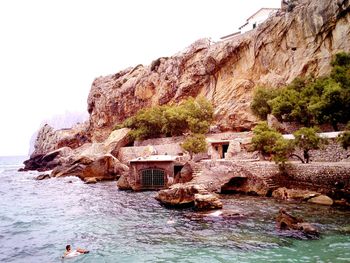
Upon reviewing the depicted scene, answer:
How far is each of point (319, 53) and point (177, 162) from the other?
29020mm

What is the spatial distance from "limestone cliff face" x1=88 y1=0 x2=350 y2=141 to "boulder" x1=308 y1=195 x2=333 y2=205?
2626 cm

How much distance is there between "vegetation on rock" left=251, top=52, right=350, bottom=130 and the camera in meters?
34.6

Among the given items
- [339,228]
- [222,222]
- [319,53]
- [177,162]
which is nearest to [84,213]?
[222,222]

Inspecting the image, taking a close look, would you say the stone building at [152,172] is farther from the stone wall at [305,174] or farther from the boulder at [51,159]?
the boulder at [51,159]

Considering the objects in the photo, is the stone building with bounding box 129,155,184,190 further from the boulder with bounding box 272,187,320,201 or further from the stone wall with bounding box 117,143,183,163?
the stone wall with bounding box 117,143,183,163

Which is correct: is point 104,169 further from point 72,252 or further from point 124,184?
point 72,252

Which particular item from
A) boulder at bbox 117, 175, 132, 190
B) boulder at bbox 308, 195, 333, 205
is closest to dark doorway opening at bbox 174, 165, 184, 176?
boulder at bbox 117, 175, 132, 190

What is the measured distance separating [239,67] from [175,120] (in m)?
19.1

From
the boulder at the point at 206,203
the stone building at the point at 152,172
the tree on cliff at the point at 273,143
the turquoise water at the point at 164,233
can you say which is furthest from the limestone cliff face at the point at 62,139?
the boulder at the point at 206,203

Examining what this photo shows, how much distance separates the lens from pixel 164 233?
808 inches

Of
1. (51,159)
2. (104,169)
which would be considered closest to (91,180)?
(104,169)

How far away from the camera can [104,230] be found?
22.2 metres

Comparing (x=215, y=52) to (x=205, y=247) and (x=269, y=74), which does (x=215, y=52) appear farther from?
(x=205, y=247)

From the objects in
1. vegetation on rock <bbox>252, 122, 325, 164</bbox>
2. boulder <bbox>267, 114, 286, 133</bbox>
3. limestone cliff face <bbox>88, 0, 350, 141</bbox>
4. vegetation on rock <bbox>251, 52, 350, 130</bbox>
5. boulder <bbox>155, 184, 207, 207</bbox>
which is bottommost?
boulder <bbox>155, 184, 207, 207</bbox>
